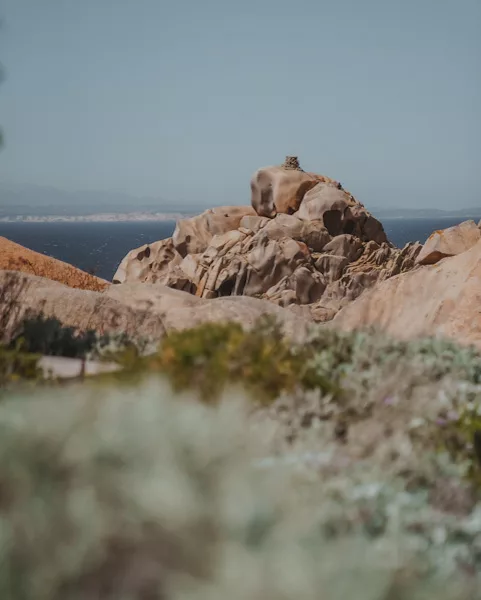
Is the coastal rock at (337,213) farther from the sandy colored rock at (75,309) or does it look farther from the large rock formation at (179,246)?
the sandy colored rock at (75,309)

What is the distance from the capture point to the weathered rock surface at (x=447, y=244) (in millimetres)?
13539

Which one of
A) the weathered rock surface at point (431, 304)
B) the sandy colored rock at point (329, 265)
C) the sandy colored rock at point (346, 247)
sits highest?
the weathered rock surface at point (431, 304)

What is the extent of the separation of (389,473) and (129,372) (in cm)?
165

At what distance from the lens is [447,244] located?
13766 mm

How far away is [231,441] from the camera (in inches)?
108

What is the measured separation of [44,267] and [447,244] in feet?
28.7

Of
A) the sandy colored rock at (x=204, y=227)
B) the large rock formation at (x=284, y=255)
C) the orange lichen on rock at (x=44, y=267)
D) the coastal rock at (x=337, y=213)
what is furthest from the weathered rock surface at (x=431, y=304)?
the sandy colored rock at (x=204, y=227)

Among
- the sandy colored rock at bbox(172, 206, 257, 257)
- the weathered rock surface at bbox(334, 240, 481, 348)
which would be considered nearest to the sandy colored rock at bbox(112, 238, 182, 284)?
the sandy colored rock at bbox(172, 206, 257, 257)

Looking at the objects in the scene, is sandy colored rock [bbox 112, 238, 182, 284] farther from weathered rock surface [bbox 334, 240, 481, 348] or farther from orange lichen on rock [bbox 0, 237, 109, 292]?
weathered rock surface [bbox 334, 240, 481, 348]

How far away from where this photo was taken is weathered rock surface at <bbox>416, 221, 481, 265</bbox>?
13.5m

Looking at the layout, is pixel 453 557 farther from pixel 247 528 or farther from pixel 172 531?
pixel 172 531

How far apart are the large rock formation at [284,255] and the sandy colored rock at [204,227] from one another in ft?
0.13

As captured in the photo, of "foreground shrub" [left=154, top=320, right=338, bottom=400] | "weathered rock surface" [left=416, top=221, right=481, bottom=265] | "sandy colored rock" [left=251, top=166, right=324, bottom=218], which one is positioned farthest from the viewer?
"sandy colored rock" [left=251, top=166, right=324, bottom=218]

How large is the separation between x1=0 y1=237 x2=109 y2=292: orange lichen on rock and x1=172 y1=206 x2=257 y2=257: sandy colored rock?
11.9 meters
